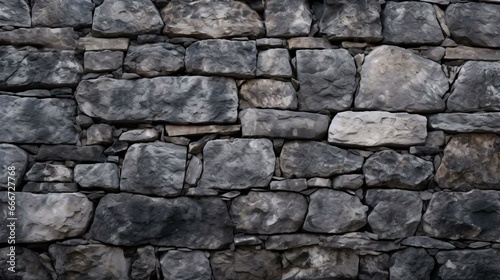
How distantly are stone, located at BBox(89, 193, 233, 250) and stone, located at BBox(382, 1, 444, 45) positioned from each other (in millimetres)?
1423

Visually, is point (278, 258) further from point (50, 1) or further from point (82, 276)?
point (50, 1)

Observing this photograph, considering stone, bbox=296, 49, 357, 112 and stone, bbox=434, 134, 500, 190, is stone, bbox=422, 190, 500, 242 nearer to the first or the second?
stone, bbox=434, 134, 500, 190

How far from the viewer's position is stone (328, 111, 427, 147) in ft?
8.54

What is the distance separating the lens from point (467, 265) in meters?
2.62

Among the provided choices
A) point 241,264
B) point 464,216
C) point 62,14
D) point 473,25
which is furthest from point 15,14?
point 464,216

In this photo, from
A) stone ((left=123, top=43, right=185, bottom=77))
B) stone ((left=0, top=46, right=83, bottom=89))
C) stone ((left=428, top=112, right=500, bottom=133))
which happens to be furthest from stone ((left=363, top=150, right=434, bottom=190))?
stone ((left=0, top=46, right=83, bottom=89))

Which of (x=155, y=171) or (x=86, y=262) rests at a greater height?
(x=155, y=171)

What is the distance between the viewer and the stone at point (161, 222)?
8.37 feet

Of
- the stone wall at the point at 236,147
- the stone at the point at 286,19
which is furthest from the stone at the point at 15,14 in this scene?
the stone at the point at 286,19

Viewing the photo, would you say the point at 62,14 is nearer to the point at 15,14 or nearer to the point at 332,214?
the point at 15,14

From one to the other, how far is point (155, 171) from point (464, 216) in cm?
177

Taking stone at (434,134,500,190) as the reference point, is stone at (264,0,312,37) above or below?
above

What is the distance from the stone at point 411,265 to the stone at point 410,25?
3.98 feet

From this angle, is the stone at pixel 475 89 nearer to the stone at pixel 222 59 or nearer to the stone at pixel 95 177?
the stone at pixel 222 59
